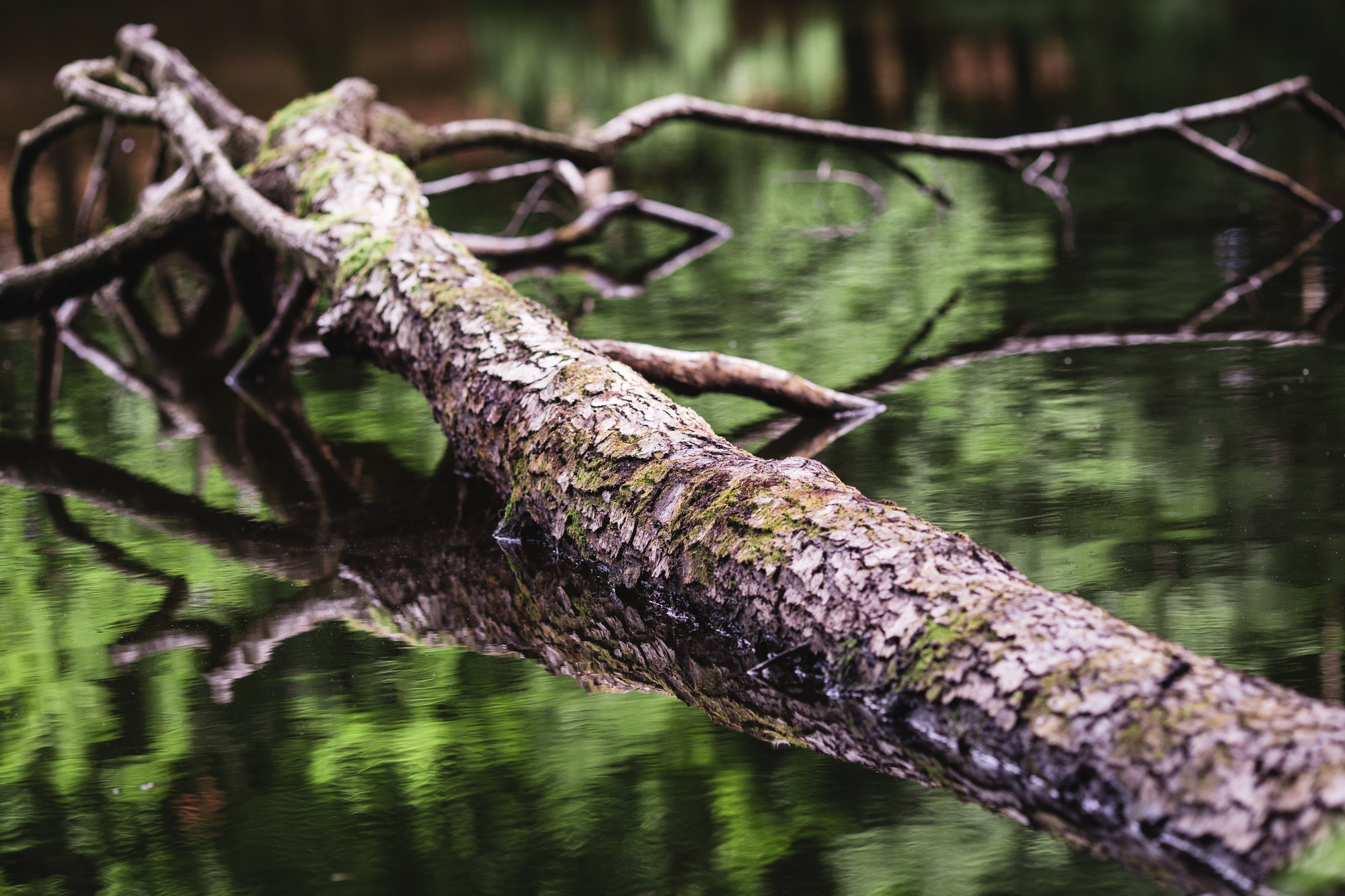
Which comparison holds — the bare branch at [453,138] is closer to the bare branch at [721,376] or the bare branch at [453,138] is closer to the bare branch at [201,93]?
the bare branch at [201,93]

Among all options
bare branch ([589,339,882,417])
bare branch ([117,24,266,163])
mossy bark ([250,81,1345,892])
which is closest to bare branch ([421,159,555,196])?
bare branch ([117,24,266,163])

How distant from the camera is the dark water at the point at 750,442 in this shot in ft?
7.53

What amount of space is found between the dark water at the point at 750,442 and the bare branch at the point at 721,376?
0.15 metres

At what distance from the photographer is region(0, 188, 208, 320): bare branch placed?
592 centimetres

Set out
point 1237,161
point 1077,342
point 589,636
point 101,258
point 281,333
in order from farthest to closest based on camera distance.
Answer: point 1237,161, point 101,258, point 281,333, point 1077,342, point 589,636

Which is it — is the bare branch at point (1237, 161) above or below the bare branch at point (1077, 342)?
above

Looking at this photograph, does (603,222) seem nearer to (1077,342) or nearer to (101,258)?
(101,258)

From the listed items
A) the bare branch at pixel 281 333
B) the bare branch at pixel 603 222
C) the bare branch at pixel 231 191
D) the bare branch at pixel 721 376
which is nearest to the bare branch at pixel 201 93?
the bare branch at pixel 231 191

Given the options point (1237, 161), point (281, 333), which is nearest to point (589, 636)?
point (281, 333)

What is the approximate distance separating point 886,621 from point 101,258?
4487 mm

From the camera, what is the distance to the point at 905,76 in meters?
14.8

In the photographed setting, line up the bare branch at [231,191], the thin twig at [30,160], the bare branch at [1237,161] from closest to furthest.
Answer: the bare branch at [231,191] < the bare branch at [1237,161] < the thin twig at [30,160]

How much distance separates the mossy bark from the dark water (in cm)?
12

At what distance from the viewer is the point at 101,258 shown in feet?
19.6
